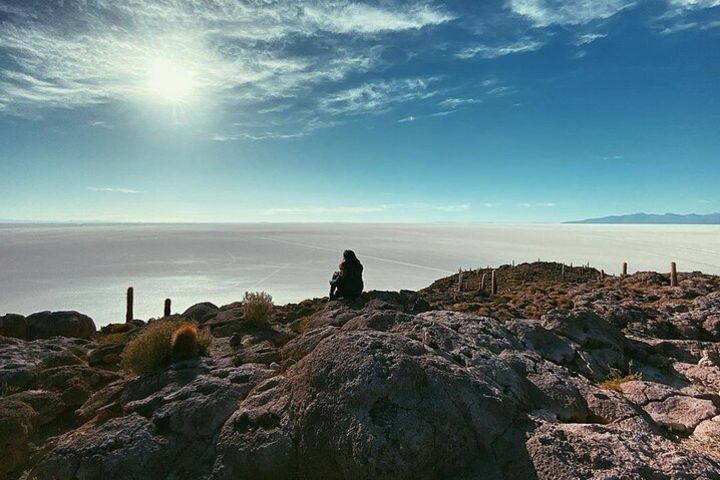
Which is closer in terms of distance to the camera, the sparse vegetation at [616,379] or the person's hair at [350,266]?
the sparse vegetation at [616,379]

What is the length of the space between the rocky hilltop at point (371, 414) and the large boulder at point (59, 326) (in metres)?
9.45

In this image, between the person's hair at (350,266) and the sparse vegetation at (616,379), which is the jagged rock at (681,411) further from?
the person's hair at (350,266)

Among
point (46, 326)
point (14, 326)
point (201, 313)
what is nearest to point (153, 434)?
point (201, 313)

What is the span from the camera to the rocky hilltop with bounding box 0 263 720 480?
166 inches

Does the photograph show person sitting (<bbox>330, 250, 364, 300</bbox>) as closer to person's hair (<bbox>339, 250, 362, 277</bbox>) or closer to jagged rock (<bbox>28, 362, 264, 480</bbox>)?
person's hair (<bbox>339, 250, 362, 277</bbox>)

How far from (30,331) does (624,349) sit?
2204cm

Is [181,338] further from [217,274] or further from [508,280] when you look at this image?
[217,274]

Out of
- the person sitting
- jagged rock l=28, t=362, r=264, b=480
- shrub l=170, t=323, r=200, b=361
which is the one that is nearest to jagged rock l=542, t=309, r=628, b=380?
the person sitting

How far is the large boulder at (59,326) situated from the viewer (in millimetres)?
16812

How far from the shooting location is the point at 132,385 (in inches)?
261

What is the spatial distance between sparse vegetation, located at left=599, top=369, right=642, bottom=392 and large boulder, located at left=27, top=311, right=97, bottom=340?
62.3 ft

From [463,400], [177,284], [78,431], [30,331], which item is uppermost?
[463,400]

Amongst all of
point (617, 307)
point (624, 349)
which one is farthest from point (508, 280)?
point (624, 349)

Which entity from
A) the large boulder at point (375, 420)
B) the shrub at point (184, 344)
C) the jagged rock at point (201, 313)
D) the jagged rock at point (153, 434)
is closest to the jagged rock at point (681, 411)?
the large boulder at point (375, 420)
